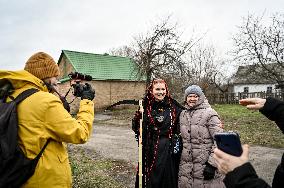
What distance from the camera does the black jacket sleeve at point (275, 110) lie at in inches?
73.6

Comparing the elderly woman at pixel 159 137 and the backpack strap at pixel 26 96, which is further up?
the backpack strap at pixel 26 96

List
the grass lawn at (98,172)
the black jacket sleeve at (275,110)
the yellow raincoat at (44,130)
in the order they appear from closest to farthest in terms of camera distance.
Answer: the black jacket sleeve at (275,110) < the yellow raincoat at (44,130) < the grass lawn at (98,172)

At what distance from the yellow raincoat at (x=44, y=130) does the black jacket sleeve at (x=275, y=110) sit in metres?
1.45

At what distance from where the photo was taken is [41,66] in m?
2.76

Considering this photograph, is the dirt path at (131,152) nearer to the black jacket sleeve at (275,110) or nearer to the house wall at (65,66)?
the black jacket sleeve at (275,110)

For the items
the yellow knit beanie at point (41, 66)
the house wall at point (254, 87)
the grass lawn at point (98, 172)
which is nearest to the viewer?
Result: the yellow knit beanie at point (41, 66)

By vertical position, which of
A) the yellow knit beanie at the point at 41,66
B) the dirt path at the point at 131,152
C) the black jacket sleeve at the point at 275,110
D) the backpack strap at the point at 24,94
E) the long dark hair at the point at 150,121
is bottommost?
the dirt path at the point at 131,152

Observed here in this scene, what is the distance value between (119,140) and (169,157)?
27.9 ft

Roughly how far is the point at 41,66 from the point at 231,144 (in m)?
1.91

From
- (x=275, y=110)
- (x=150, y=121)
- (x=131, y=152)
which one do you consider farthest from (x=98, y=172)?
(x=275, y=110)

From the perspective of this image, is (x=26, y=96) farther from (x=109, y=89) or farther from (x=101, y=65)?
(x=101, y=65)

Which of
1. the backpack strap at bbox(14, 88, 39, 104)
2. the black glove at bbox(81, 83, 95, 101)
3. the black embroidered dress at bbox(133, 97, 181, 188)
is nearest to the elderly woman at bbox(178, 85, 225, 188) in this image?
the black embroidered dress at bbox(133, 97, 181, 188)

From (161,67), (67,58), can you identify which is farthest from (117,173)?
(67,58)

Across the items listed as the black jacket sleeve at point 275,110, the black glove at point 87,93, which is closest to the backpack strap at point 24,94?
the black glove at point 87,93
